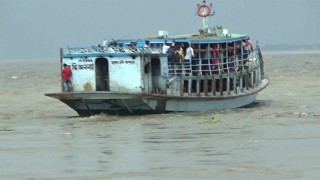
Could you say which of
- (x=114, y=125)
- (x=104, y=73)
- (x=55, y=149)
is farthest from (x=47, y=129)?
(x=55, y=149)

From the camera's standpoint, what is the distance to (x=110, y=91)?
94.5ft

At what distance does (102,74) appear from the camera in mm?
29953

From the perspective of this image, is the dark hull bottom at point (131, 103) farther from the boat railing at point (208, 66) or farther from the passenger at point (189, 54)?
the passenger at point (189, 54)

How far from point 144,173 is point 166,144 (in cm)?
492

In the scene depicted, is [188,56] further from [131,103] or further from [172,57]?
[131,103]

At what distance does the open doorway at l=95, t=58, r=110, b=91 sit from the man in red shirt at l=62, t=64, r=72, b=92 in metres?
0.98

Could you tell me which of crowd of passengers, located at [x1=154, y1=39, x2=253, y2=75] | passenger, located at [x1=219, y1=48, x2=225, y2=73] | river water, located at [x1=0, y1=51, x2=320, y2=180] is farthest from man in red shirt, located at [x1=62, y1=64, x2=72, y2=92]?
passenger, located at [x1=219, y1=48, x2=225, y2=73]

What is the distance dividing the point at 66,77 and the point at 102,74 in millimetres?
1280

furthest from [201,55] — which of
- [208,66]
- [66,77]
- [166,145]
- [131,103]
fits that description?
[166,145]

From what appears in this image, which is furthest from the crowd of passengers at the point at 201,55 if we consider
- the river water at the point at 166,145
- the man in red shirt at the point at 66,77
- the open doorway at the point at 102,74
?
the river water at the point at 166,145

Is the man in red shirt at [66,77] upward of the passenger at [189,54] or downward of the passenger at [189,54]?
downward

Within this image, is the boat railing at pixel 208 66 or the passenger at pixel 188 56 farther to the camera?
the passenger at pixel 188 56

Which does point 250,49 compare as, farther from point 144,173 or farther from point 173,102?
point 144,173

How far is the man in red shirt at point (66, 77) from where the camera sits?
2959cm
